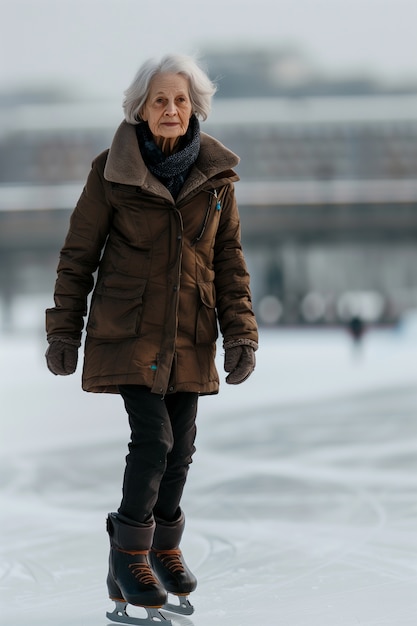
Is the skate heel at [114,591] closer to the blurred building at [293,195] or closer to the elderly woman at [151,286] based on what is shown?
the elderly woman at [151,286]

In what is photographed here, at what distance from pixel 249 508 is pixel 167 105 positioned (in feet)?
5.83

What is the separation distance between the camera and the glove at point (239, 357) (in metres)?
→ 2.37

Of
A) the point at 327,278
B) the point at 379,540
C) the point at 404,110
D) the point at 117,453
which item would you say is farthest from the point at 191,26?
the point at 379,540

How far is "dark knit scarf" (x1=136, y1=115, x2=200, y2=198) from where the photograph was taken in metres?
2.29

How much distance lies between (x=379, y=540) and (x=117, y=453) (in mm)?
2072

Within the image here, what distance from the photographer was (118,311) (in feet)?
7.54


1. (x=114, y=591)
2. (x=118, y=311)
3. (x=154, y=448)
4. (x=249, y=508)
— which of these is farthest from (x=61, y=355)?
(x=249, y=508)

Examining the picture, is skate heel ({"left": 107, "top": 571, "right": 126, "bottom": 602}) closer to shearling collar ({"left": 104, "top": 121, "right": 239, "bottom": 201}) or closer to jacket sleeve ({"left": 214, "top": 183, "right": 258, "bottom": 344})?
jacket sleeve ({"left": 214, "top": 183, "right": 258, "bottom": 344})

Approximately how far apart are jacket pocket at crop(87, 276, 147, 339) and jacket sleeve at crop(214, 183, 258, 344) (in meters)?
0.20

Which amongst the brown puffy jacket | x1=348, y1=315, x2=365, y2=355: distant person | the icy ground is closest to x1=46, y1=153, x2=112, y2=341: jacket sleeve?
the brown puffy jacket

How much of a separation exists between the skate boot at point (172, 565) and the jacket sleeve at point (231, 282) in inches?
17.0

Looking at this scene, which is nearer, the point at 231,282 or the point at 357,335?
the point at 231,282

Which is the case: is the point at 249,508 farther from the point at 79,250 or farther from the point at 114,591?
the point at 79,250

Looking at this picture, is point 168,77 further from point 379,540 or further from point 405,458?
point 405,458
